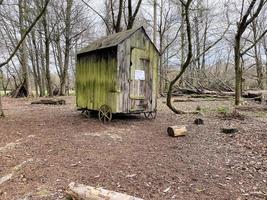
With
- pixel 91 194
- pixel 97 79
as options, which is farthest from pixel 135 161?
pixel 97 79

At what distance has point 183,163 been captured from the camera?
18.4ft

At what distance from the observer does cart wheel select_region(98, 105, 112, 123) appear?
390 inches

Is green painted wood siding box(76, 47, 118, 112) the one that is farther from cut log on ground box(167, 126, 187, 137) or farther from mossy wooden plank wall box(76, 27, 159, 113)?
cut log on ground box(167, 126, 187, 137)

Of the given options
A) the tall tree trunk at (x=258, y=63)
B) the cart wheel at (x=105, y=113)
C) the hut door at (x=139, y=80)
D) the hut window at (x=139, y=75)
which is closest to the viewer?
the cart wheel at (x=105, y=113)

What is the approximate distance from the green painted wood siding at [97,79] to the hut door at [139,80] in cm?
72

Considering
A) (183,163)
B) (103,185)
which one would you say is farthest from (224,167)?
(103,185)

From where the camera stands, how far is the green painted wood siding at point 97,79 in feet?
32.0

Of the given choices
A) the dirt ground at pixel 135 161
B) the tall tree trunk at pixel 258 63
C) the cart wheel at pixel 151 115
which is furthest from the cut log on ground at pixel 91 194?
the tall tree trunk at pixel 258 63

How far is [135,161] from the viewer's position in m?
5.73

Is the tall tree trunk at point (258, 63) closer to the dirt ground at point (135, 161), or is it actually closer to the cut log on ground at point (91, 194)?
the dirt ground at point (135, 161)

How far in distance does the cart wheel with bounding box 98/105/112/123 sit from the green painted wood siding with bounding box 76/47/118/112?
144mm

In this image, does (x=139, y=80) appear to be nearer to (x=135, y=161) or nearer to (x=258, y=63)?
(x=135, y=161)

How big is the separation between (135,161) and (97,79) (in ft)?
17.4

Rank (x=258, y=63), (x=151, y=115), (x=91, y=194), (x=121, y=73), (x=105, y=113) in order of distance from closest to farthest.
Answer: (x=91, y=194) → (x=121, y=73) → (x=105, y=113) → (x=151, y=115) → (x=258, y=63)
